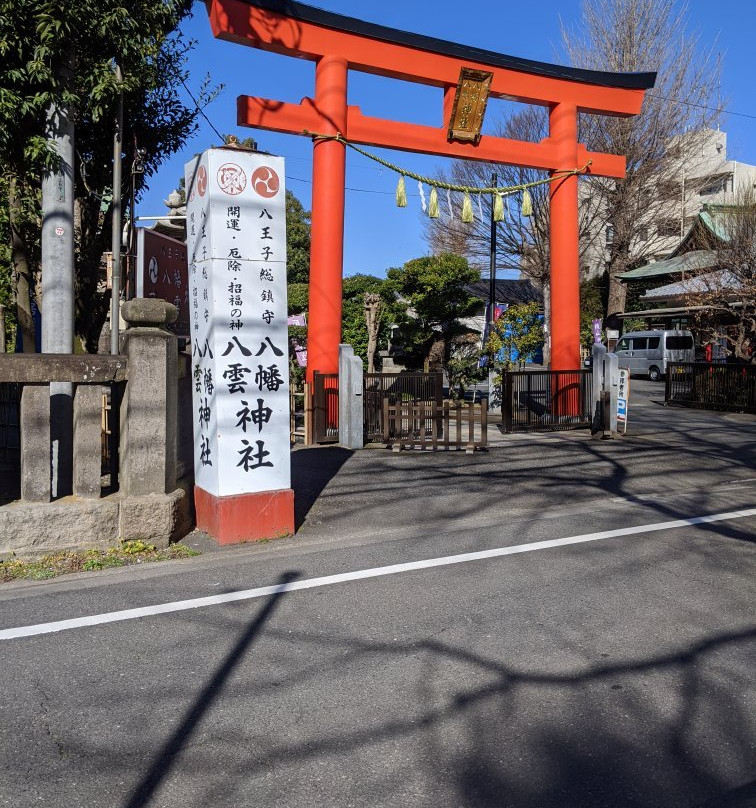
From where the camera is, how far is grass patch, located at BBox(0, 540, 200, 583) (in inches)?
224

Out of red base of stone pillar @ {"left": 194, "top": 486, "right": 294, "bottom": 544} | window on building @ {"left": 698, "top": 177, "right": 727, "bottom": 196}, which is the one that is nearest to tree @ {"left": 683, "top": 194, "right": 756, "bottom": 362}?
window on building @ {"left": 698, "top": 177, "right": 727, "bottom": 196}

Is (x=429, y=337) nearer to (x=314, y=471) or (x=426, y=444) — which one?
(x=426, y=444)

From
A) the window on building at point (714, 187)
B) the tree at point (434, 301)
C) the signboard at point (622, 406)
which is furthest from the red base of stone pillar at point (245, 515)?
the window on building at point (714, 187)

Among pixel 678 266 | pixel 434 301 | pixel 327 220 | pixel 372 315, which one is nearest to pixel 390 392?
pixel 327 220

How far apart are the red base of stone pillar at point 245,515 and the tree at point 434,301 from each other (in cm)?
1927

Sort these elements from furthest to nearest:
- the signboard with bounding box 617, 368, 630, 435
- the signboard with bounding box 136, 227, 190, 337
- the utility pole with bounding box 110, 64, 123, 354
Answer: the signboard with bounding box 617, 368, 630, 435
the utility pole with bounding box 110, 64, 123, 354
the signboard with bounding box 136, 227, 190, 337

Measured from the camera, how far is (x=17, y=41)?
7977 mm

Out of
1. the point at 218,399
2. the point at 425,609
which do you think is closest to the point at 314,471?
the point at 218,399

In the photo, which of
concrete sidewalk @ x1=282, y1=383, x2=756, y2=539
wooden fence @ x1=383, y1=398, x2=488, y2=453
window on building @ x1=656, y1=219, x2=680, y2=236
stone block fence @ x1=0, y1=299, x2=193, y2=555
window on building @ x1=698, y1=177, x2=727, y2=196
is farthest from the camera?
window on building @ x1=698, y1=177, x2=727, y2=196

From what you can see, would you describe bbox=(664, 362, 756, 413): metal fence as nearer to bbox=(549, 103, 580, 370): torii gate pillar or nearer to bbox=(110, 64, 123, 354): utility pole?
bbox=(549, 103, 580, 370): torii gate pillar

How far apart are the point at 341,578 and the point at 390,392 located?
26.4ft

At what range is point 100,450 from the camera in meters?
6.17

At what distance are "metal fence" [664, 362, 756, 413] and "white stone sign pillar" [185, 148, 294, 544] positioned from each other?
50.9 ft

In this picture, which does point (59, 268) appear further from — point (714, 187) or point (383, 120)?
point (714, 187)
